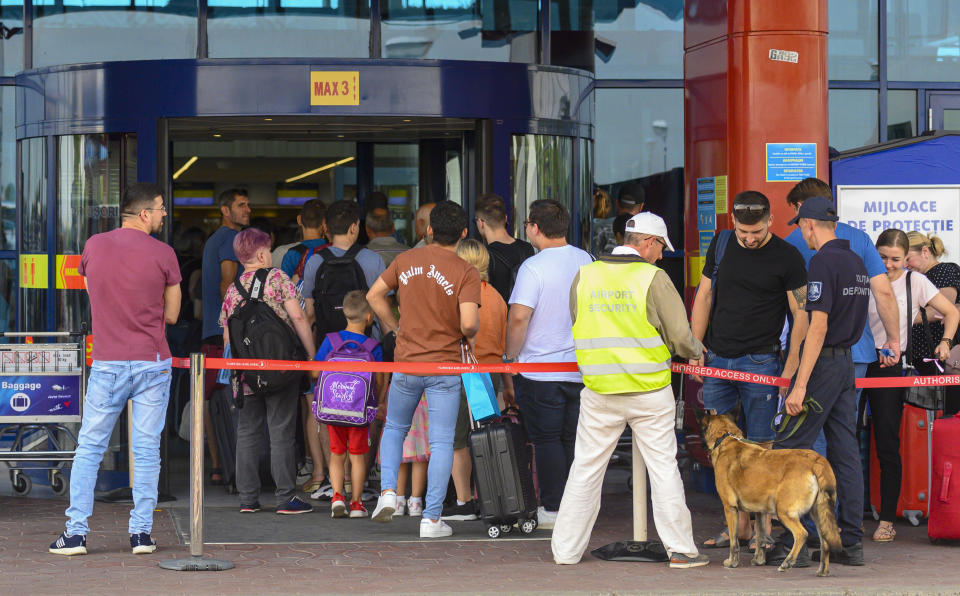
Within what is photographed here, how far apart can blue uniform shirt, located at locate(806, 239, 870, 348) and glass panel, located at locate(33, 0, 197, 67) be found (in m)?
5.41

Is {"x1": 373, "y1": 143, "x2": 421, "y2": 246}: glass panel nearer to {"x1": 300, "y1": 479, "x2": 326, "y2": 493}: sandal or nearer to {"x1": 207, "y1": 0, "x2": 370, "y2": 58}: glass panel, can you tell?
{"x1": 207, "y1": 0, "x2": 370, "y2": 58}: glass panel

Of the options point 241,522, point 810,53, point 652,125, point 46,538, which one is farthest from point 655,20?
point 46,538

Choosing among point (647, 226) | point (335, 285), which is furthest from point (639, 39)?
point (647, 226)

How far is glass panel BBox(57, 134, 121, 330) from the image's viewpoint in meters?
9.41

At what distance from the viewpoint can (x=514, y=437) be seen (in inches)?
304

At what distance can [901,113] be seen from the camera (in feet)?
37.9

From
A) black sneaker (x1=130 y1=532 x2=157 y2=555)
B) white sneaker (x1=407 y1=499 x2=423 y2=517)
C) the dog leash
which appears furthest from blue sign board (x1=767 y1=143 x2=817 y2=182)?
black sneaker (x1=130 y1=532 x2=157 y2=555)

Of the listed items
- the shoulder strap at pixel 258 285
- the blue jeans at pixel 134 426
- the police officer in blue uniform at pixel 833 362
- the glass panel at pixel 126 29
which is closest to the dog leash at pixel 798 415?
the police officer in blue uniform at pixel 833 362

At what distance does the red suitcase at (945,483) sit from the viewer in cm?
771

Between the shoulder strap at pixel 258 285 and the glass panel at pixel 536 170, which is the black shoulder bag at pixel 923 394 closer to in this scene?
the glass panel at pixel 536 170

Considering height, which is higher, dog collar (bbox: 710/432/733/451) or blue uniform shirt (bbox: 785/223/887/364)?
blue uniform shirt (bbox: 785/223/887/364)

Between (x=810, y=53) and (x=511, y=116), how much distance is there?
2.05 metres

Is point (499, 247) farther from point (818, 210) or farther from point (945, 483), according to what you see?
point (945, 483)

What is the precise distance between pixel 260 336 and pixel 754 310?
2909 mm
